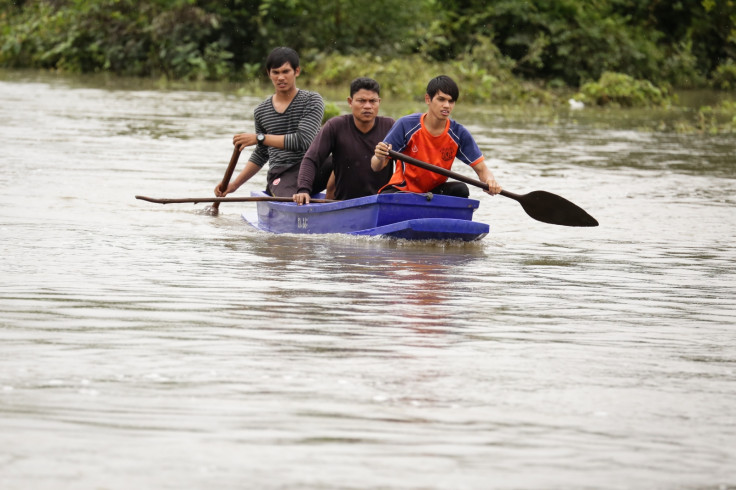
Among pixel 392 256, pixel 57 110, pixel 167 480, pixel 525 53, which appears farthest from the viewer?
pixel 525 53

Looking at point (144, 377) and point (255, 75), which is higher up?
point (255, 75)

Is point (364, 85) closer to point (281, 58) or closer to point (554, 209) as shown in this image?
point (281, 58)

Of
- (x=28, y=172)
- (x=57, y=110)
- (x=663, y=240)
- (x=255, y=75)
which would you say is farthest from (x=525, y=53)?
(x=663, y=240)

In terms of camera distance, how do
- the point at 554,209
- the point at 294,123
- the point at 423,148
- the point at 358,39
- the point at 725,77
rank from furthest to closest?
the point at 725,77 → the point at 358,39 → the point at 294,123 → the point at 554,209 → the point at 423,148

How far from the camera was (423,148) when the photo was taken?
862 centimetres

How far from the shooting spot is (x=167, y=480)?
3576 mm

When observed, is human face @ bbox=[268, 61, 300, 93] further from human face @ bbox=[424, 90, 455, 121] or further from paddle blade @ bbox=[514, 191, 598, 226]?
paddle blade @ bbox=[514, 191, 598, 226]

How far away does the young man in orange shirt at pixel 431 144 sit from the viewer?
834cm

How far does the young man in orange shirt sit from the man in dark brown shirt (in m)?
0.36

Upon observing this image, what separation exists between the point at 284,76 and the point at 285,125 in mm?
402

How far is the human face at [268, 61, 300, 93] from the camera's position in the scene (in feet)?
31.7

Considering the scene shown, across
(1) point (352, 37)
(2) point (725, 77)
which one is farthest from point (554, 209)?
(2) point (725, 77)

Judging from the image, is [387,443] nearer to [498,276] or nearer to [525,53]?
[498,276]

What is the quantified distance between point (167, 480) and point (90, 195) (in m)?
8.28
